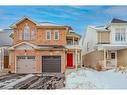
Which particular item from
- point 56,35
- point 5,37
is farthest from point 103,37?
point 5,37

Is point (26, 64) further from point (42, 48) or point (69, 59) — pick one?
point (69, 59)

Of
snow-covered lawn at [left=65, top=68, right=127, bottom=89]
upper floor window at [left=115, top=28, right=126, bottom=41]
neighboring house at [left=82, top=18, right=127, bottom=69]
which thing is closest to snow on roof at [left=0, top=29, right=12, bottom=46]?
snow-covered lawn at [left=65, top=68, right=127, bottom=89]

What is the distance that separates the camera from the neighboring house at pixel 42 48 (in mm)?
14305

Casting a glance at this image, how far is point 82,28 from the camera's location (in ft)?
46.6

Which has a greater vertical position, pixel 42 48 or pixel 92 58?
pixel 42 48

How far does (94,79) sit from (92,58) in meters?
0.63

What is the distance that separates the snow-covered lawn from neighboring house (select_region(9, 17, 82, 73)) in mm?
339

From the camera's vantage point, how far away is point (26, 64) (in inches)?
574

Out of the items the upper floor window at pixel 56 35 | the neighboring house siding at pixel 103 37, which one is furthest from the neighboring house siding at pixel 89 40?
the upper floor window at pixel 56 35

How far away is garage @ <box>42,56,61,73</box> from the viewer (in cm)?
1454

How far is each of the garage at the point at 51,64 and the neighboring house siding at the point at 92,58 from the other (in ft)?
2.73
